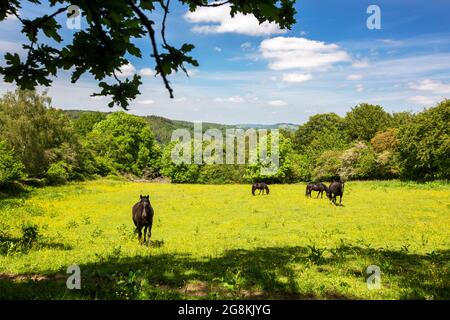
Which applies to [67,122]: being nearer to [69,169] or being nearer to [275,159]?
[69,169]

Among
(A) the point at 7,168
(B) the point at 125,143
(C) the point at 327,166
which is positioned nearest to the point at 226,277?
(A) the point at 7,168

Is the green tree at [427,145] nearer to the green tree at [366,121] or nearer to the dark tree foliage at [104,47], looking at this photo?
the green tree at [366,121]

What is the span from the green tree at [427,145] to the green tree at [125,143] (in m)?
60.2

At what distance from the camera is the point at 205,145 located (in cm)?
11612

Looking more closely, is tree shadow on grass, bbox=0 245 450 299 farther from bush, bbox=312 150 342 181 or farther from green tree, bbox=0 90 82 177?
bush, bbox=312 150 342 181

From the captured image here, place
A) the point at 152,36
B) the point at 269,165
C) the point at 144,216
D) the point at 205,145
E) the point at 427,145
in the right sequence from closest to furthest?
1. the point at 152,36
2. the point at 144,216
3. the point at 427,145
4. the point at 269,165
5. the point at 205,145

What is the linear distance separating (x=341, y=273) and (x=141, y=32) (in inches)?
350

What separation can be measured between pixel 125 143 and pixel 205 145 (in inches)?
1204

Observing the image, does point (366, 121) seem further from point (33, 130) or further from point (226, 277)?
point (226, 277)

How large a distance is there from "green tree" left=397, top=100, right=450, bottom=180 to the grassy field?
30898mm

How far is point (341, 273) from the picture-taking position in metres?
11.0

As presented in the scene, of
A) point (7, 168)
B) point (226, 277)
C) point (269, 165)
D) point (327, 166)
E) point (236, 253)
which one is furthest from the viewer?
point (327, 166)

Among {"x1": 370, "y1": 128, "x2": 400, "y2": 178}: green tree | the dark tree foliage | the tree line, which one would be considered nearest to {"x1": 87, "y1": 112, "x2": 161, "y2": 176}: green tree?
the tree line
